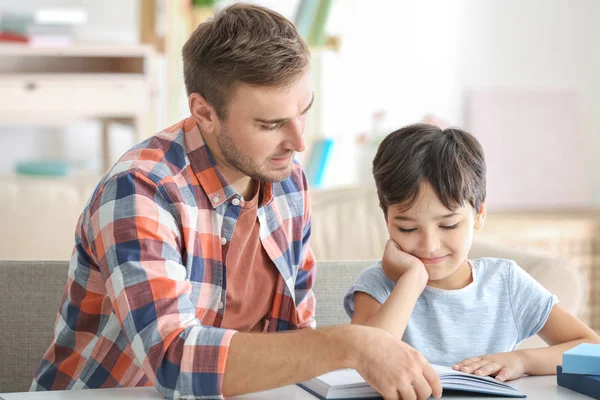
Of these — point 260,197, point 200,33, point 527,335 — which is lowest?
point 527,335

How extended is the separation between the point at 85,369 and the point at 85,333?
55 mm

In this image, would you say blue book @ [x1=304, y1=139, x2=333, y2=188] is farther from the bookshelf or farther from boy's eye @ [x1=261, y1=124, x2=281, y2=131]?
boy's eye @ [x1=261, y1=124, x2=281, y2=131]

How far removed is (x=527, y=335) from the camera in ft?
4.75

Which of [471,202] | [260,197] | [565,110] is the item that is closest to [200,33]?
[260,197]

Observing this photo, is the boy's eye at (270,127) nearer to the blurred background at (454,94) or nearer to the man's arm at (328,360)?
the man's arm at (328,360)

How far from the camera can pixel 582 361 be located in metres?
1.19

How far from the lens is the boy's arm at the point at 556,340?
1318mm

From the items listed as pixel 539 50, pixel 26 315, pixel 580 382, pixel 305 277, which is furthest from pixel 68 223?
pixel 539 50

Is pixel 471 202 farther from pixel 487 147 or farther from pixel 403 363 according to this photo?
pixel 487 147

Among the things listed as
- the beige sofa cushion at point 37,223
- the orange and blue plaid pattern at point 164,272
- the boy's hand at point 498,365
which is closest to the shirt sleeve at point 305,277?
the orange and blue plaid pattern at point 164,272

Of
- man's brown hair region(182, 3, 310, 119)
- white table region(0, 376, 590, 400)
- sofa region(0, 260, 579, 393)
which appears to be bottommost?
sofa region(0, 260, 579, 393)

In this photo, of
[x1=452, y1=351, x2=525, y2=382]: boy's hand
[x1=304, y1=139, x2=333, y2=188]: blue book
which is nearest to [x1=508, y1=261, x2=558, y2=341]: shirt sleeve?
[x1=452, y1=351, x2=525, y2=382]: boy's hand

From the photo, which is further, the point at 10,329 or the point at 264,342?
the point at 10,329

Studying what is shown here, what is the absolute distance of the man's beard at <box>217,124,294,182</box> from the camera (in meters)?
1.40
